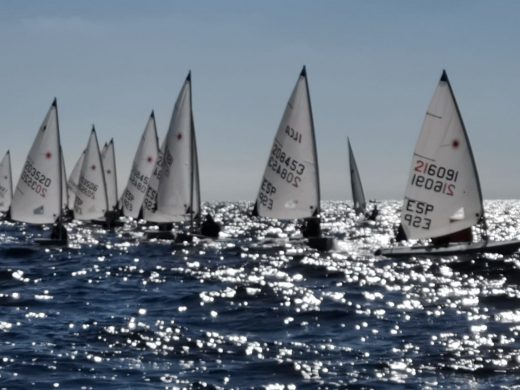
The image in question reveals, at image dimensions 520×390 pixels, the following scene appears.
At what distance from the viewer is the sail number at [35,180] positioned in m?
45.1

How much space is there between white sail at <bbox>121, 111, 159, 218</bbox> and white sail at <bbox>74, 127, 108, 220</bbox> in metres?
3.04

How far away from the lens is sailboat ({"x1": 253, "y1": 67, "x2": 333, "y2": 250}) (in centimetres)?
4469

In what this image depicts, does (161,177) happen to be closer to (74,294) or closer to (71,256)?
(71,256)

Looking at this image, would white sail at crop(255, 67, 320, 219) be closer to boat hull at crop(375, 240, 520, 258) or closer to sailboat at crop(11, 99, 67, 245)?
boat hull at crop(375, 240, 520, 258)

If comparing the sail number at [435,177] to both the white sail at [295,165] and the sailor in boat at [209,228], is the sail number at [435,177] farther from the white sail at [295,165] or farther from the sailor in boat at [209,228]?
the sailor in boat at [209,228]

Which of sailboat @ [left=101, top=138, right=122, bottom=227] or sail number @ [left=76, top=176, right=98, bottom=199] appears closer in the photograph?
sail number @ [left=76, top=176, right=98, bottom=199]

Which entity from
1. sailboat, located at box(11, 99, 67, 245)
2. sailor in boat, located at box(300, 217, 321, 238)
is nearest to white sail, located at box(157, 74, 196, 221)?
sailor in boat, located at box(300, 217, 321, 238)

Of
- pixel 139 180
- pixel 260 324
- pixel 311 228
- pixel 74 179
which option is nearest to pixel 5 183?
pixel 74 179

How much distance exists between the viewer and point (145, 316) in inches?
849

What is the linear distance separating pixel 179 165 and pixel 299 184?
28.2 ft

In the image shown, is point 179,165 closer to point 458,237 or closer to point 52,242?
point 52,242

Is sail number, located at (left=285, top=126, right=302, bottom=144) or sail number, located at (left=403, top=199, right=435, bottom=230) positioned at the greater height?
sail number, located at (left=285, top=126, right=302, bottom=144)

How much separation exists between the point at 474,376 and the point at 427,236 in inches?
925

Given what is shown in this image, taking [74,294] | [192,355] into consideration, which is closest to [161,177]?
[74,294]
